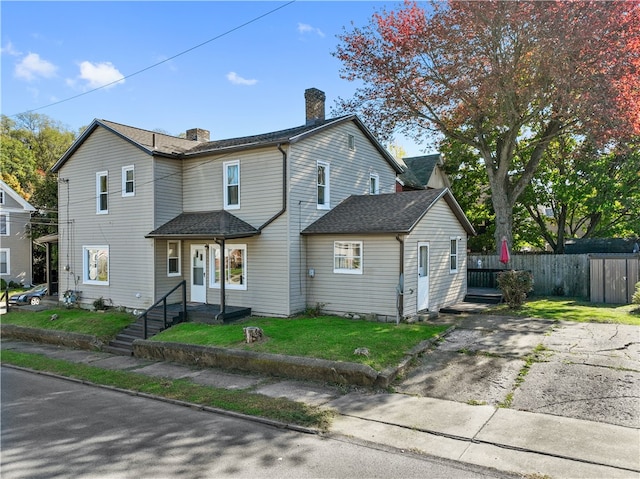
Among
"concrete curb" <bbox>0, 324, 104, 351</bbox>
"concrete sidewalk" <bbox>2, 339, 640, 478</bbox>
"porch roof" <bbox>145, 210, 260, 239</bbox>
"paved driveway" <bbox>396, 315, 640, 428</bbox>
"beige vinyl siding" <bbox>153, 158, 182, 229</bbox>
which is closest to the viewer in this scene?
"concrete sidewalk" <bbox>2, 339, 640, 478</bbox>

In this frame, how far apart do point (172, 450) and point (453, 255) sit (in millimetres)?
13559

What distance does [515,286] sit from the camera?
52.1 ft

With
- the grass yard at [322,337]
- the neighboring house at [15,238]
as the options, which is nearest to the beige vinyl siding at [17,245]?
the neighboring house at [15,238]

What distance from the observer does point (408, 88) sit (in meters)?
21.0

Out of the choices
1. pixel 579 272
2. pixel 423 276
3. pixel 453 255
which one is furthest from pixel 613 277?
pixel 423 276

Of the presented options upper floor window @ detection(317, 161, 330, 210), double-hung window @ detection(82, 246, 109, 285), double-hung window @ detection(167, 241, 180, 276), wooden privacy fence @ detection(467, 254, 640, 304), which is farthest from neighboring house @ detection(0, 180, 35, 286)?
wooden privacy fence @ detection(467, 254, 640, 304)

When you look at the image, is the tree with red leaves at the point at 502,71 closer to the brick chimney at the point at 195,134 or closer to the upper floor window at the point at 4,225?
the brick chimney at the point at 195,134

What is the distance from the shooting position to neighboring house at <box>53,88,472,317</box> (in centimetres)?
1458

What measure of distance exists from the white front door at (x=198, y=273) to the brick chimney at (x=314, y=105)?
273 inches

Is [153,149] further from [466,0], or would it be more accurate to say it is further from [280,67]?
[466,0]

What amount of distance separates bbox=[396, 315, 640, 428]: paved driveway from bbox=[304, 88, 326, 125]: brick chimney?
10364 mm

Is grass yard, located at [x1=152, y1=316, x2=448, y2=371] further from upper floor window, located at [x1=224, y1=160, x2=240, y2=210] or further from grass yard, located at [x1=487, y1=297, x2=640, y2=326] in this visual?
upper floor window, located at [x1=224, y1=160, x2=240, y2=210]

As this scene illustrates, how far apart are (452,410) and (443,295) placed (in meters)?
9.12

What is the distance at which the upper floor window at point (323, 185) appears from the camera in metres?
16.1
